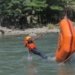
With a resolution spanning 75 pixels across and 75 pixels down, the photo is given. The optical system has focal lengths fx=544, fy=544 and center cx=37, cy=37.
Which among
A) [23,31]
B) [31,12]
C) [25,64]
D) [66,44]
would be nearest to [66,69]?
[66,44]

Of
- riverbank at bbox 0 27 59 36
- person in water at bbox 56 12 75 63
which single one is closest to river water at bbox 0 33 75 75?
person in water at bbox 56 12 75 63

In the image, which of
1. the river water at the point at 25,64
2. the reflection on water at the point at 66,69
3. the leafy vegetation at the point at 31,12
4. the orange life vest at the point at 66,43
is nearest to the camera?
the reflection on water at the point at 66,69

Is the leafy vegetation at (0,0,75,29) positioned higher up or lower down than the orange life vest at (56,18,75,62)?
lower down

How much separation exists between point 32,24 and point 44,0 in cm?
284

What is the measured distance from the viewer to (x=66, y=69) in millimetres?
20031

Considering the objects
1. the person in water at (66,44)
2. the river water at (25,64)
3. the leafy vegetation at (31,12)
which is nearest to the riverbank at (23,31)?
the leafy vegetation at (31,12)

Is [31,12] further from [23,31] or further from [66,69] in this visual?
[66,69]

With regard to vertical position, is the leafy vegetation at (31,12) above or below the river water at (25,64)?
below

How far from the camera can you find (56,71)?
19.5 metres

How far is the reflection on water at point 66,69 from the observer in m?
18.9

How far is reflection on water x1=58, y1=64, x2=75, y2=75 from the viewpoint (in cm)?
1891

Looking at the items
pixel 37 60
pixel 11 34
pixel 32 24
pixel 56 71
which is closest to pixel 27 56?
pixel 37 60

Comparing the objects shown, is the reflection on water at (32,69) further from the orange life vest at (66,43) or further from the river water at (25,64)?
the orange life vest at (66,43)

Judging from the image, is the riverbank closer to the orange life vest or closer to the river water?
the river water
